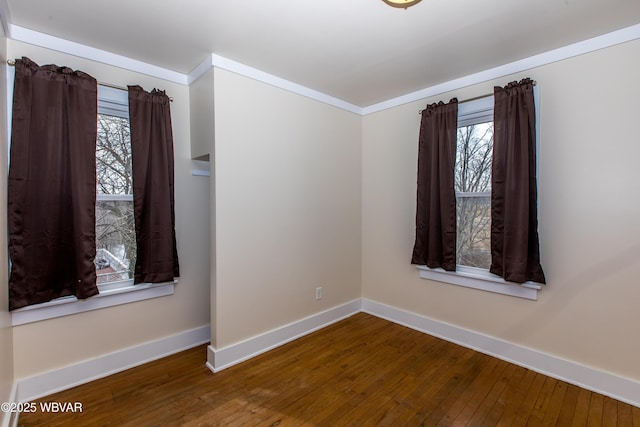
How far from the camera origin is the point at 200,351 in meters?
2.71

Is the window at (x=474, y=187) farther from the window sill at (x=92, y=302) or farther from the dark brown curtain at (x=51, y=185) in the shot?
the dark brown curtain at (x=51, y=185)

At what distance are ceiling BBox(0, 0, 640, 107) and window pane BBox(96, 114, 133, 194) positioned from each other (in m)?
0.57

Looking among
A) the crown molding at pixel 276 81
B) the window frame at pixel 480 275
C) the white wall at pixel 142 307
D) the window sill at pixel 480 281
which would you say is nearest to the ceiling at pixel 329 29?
the crown molding at pixel 276 81

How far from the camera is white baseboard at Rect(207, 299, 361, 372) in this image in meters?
2.45

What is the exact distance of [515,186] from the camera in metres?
2.44

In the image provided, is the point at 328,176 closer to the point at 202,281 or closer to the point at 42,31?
the point at 202,281

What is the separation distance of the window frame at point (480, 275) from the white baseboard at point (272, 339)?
1132mm

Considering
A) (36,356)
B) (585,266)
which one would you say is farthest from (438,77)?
(36,356)

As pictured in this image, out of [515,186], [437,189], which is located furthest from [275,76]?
[515,186]

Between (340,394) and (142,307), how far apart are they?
5.89 ft

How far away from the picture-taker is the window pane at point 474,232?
2791 millimetres

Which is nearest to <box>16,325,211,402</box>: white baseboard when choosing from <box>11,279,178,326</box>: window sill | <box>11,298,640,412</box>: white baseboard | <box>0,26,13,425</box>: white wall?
<box>11,298,640,412</box>: white baseboard

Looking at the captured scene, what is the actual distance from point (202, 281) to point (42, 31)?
7.38 ft

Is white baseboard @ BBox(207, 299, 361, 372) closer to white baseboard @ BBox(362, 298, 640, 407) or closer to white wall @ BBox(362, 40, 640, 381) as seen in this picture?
white baseboard @ BBox(362, 298, 640, 407)
